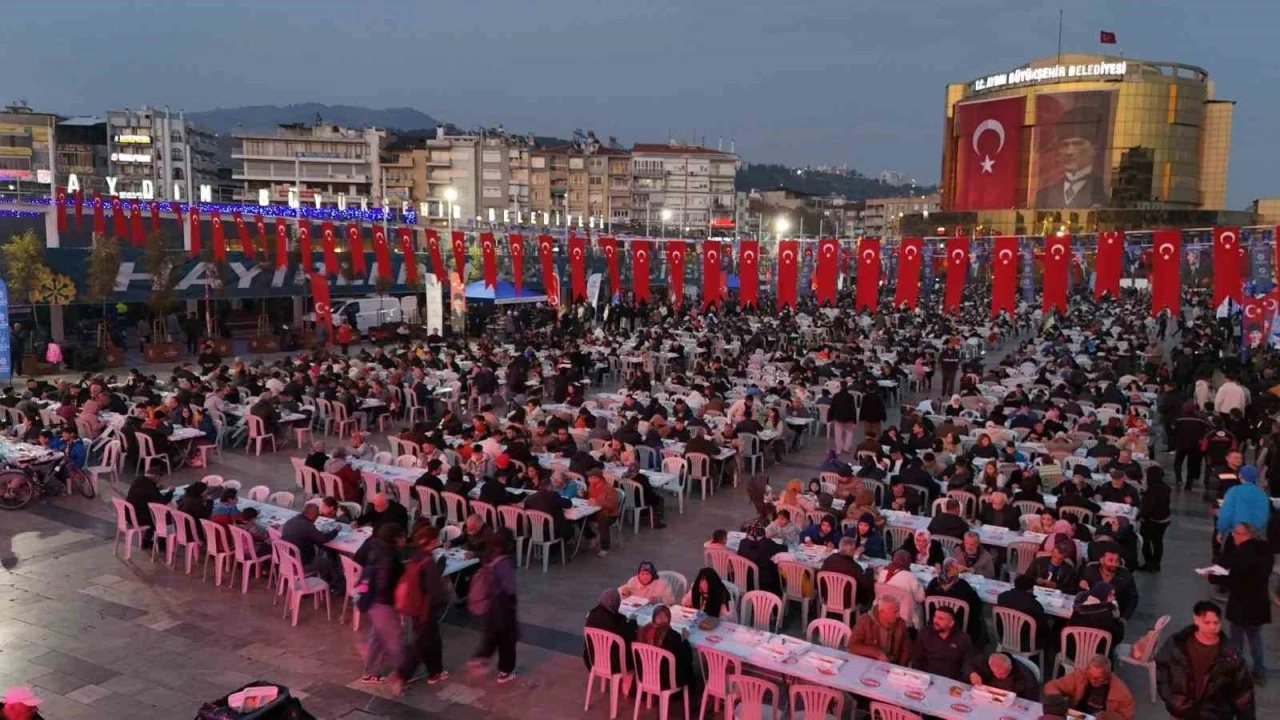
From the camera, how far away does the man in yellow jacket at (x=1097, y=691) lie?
6047 millimetres

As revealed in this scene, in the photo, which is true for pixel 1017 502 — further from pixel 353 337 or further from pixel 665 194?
pixel 665 194

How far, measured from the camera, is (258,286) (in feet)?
106

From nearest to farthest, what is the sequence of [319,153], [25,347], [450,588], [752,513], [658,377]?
[450,588] < [752,513] < [658,377] < [25,347] < [319,153]

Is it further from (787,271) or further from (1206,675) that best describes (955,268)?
(1206,675)

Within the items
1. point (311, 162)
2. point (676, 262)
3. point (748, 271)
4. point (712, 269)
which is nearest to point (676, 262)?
point (676, 262)

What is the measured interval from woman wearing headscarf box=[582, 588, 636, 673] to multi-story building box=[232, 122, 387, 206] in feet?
218

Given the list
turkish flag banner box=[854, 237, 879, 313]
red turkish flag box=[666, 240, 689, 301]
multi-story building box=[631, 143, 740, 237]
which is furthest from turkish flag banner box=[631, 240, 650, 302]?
multi-story building box=[631, 143, 740, 237]

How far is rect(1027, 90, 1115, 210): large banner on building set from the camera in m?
82.2

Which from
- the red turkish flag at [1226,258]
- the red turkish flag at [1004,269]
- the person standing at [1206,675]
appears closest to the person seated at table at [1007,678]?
the person standing at [1206,675]

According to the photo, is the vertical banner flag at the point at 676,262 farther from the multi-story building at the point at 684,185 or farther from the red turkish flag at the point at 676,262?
the multi-story building at the point at 684,185

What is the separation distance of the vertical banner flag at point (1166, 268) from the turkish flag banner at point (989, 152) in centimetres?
7638

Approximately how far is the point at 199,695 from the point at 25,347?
23.6 m

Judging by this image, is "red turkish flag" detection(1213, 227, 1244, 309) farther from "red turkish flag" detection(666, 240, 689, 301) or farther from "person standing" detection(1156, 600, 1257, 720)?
"red turkish flag" detection(666, 240, 689, 301)

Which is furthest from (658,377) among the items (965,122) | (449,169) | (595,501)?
(965,122)
